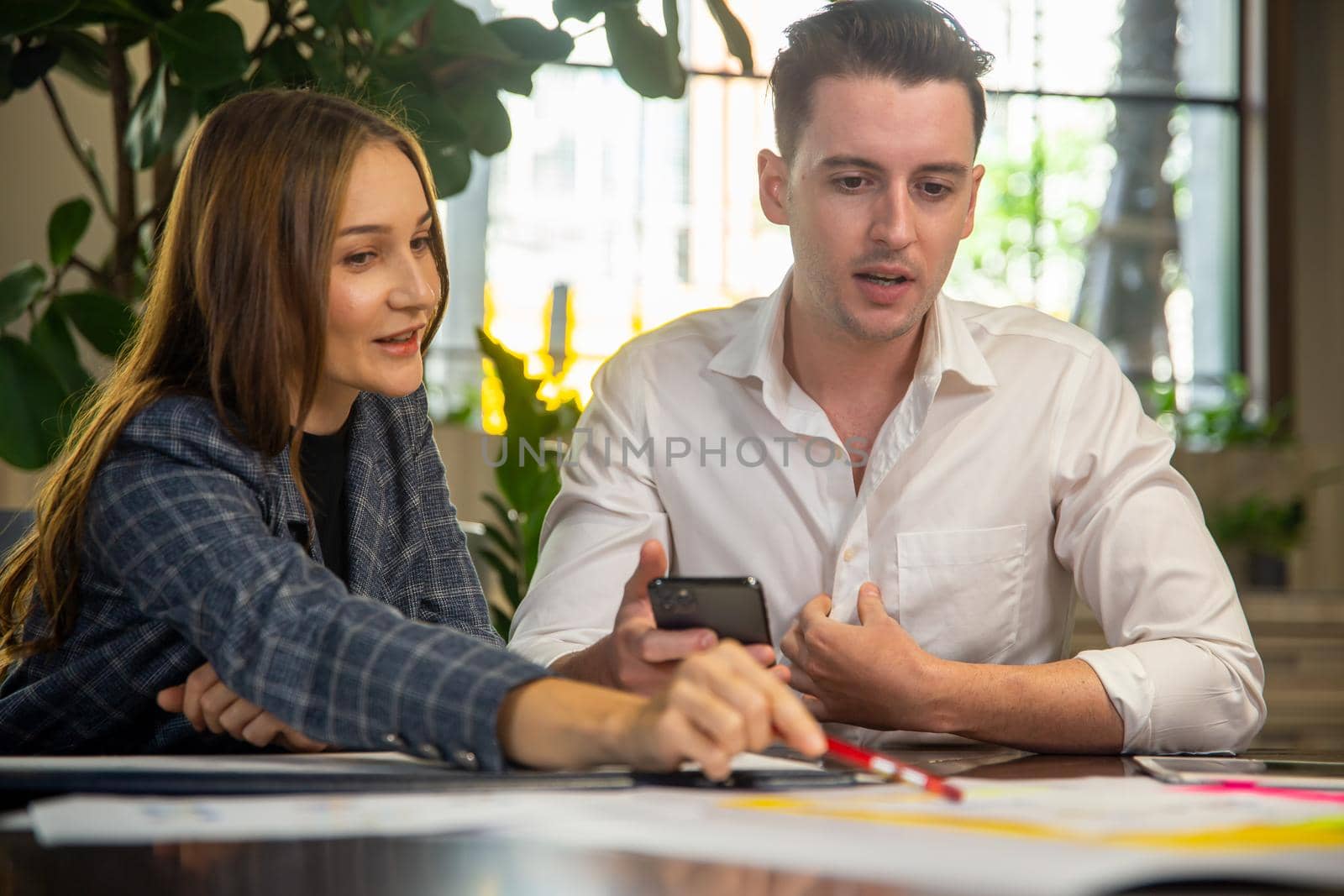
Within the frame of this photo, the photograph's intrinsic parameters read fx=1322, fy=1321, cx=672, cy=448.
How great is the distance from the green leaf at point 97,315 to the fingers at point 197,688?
117cm

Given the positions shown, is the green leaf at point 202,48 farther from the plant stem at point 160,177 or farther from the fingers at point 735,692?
the fingers at point 735,692

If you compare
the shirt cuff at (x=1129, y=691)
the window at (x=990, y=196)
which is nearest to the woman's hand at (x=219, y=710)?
the shirt cuff at (x=1129, y=691)

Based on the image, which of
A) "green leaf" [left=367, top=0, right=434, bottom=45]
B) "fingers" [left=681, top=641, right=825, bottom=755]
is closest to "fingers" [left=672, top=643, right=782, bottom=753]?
"fingers" [left=681, top=641, right=825, bottom=755]

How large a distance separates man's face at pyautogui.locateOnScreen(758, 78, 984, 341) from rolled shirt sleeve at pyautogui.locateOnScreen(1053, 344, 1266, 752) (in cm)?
26

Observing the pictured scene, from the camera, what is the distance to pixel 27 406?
200 cm

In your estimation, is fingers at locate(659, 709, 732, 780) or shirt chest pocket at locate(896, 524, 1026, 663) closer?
fingers at locate(659, 709, 732, 780)

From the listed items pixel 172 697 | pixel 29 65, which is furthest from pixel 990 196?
pixel 172 697

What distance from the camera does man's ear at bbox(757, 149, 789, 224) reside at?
1.82m

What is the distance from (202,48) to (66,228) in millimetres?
448

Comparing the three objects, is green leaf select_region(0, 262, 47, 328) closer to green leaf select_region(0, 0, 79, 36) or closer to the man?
green leaf select_region(0, 0, 79, 36)

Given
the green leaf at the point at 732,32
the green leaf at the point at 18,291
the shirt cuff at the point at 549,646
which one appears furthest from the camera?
the green leaf at the point at 732,32

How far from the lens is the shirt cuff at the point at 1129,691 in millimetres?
1312

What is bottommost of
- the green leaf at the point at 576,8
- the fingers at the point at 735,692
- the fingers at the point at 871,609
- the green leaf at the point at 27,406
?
the fingers at the point at 871,609

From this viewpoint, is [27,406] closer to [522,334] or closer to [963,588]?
[963,588]
